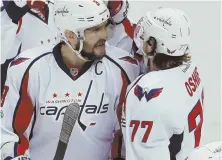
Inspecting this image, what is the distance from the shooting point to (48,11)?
280 cm

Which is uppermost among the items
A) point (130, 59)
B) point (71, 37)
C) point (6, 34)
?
point (71, 37)

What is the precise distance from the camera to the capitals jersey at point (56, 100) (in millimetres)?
2188

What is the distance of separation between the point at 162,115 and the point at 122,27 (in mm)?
738

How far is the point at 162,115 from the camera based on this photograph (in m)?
2.02

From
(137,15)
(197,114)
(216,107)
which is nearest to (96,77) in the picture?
(197,114)

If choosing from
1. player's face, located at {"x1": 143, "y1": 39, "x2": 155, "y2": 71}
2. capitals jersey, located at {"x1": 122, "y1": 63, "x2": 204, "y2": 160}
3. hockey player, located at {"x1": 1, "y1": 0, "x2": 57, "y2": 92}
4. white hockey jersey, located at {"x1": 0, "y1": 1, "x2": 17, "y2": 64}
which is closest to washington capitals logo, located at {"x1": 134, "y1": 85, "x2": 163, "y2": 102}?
capitals jersey, located at {"x1": 122, "y1": 63, "x2": 204, "y2": 160}

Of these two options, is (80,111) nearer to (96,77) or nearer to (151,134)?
(96,77)

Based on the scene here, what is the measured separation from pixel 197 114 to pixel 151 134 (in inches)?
7.4

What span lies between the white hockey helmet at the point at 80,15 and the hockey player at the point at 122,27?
1.20ft

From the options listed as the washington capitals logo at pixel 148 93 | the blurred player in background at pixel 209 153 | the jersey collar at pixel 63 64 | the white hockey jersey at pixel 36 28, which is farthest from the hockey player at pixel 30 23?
the blurred player in background at pixel 209 153

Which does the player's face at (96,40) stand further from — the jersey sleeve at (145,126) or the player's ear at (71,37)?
the jersey sleeve at (145,126)

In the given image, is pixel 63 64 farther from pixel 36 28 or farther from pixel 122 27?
pixel 36 28

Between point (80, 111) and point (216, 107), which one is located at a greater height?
point (80, 111)

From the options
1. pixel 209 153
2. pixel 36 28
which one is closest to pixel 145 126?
pixel 209 153
